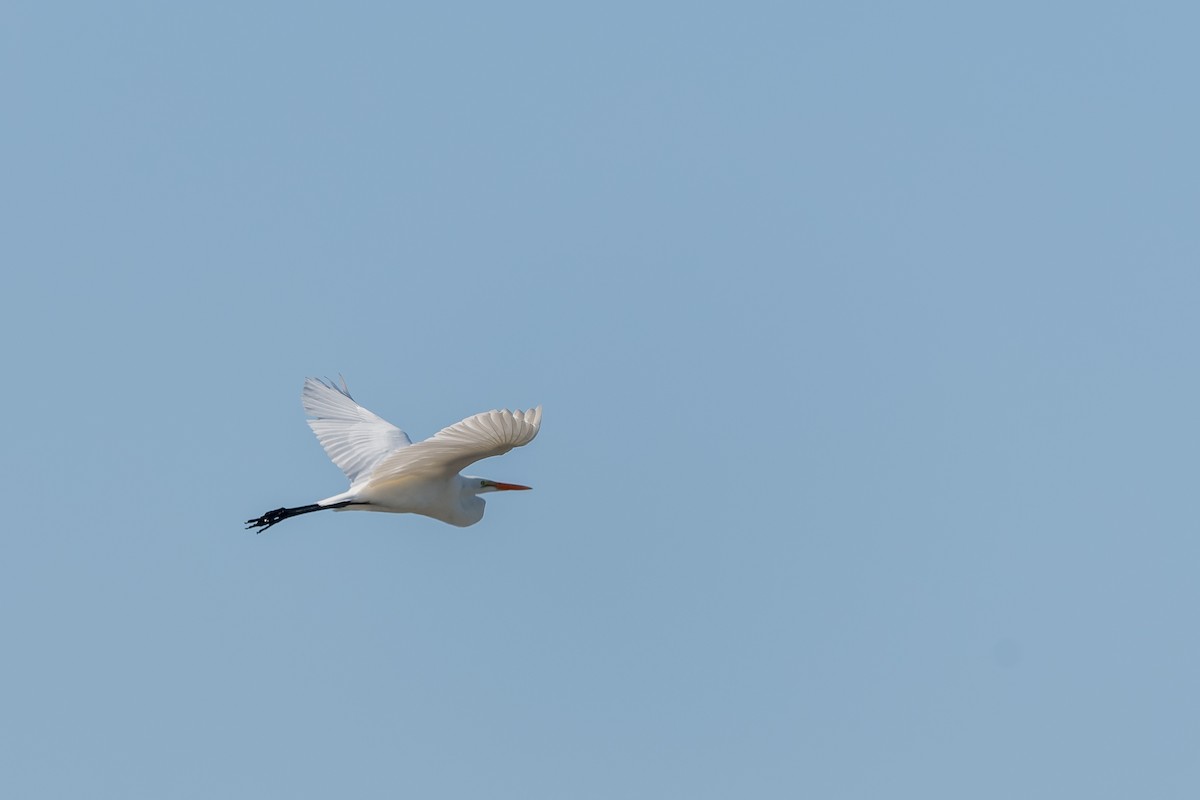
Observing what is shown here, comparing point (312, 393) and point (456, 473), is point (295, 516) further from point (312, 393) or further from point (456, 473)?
point (312, 393)

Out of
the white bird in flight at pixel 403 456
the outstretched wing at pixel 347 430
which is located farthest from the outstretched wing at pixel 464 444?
the outstretched wing at pixel 347 430

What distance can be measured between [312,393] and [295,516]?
9.43 feet

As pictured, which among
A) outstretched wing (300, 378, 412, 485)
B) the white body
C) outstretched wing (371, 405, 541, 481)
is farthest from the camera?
outstretched wing (300, 378, 412, 485)

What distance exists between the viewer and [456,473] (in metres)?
16.4

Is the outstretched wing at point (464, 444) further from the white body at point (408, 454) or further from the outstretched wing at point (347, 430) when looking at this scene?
the outstretched wing at point (347, 430)

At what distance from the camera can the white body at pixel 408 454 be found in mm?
13820

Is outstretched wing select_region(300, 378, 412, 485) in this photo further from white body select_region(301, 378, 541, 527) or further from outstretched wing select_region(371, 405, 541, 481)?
outstretched wing select_region(371, 405, 541, 481)

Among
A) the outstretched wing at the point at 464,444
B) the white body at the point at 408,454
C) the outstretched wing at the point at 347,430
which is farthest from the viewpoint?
the outstretched wing at the point at 347,430

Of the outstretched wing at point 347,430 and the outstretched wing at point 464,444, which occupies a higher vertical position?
the outstretched wing at point 347,430

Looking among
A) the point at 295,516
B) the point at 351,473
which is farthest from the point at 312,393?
the point at 295,516

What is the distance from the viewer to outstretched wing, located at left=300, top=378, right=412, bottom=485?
57.4 feet

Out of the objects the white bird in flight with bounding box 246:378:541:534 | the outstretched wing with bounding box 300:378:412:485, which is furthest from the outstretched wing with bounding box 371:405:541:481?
the outstretched wing with bounding box 300:378:412:485

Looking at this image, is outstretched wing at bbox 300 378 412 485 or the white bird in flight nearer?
the white bird in flight

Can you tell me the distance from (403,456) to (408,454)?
8cm
